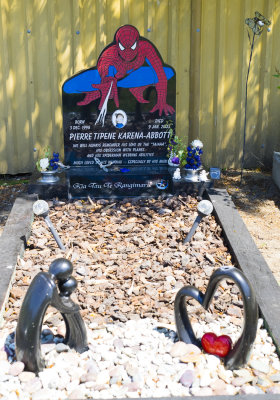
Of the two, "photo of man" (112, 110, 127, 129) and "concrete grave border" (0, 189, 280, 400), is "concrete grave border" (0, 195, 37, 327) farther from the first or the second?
"photo of man" (112, 110, 127, 129)

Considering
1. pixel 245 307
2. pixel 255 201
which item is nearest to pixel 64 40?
pixel 255 201

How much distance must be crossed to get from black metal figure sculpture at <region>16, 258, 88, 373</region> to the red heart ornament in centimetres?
89

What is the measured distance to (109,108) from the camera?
23.5 ft

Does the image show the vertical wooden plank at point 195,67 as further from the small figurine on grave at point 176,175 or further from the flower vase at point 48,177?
the flower vase at point 48,177

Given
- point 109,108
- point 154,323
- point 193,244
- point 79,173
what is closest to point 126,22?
point 109,108

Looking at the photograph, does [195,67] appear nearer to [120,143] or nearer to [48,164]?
[120,143]

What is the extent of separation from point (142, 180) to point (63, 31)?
2695 millimetres

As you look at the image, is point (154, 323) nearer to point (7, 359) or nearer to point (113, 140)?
point (7, 359)

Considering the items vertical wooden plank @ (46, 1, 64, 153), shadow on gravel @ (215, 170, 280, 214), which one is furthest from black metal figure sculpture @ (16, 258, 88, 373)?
vertical wooden plank @ (46, 1, 64, 153)

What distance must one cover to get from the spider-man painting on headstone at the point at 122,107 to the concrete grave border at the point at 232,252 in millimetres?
1052

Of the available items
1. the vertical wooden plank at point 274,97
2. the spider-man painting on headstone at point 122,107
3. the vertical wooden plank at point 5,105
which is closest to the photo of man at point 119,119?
the spider-man painting on headstone at point 122,107

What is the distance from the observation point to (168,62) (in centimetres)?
805

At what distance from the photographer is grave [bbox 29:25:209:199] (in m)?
6.84

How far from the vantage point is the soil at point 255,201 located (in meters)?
5.68
